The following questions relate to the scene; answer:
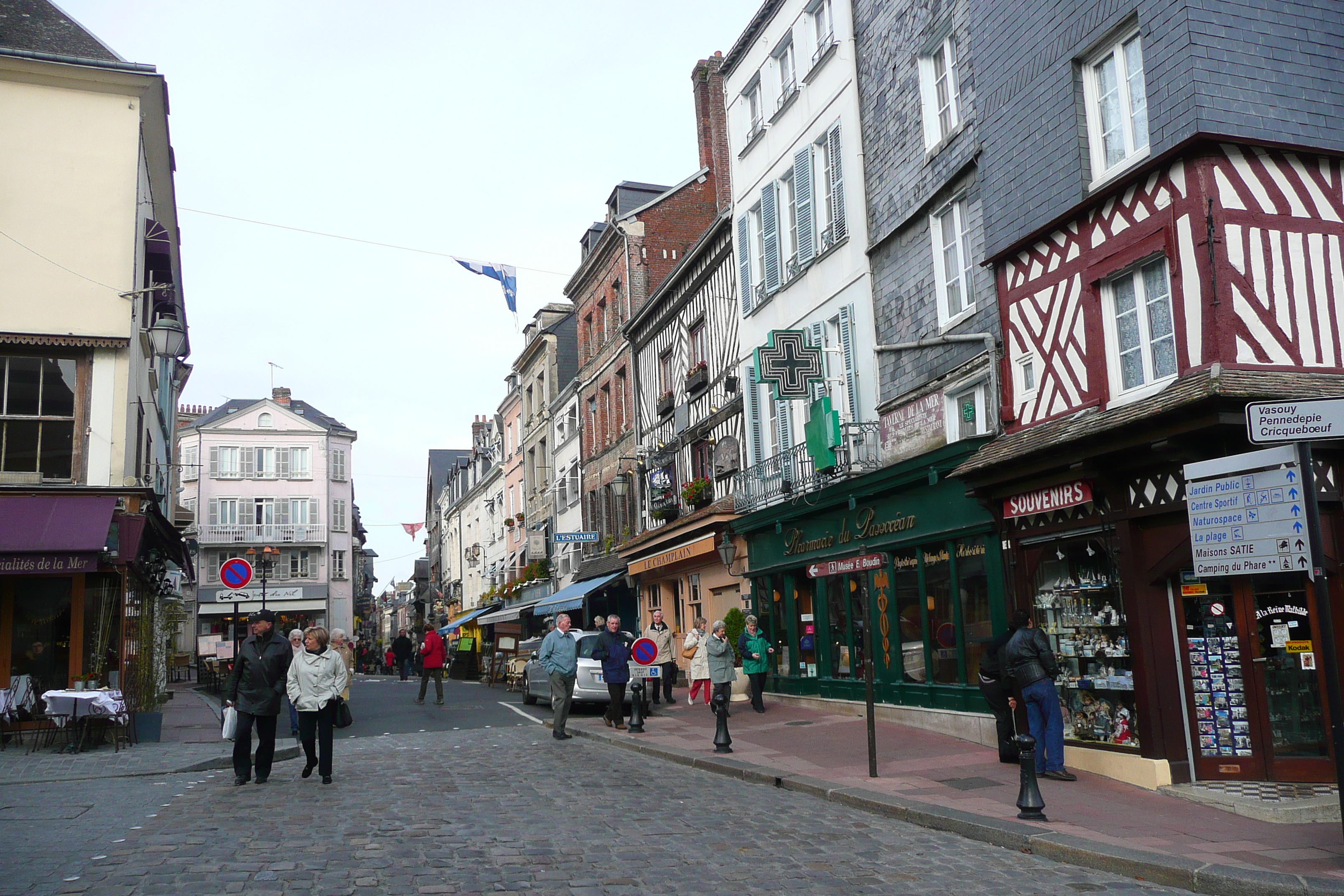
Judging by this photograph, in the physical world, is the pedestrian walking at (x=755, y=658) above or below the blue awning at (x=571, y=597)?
below

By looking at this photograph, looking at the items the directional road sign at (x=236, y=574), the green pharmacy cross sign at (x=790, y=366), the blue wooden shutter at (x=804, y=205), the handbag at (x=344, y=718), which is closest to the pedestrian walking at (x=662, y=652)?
the green pharmacy cross sign at (x=790, y=366)

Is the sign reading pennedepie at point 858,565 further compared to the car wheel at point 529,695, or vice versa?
the car wheel at point 529,695

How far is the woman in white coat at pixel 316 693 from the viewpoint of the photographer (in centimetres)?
1038

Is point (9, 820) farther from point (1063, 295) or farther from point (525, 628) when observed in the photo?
point (525, 628)

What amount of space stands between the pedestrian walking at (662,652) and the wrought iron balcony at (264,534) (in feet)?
124

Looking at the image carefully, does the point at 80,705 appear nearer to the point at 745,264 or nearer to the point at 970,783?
the point at 970,783

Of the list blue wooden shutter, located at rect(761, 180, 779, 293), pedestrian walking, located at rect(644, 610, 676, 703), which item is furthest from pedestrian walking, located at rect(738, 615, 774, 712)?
blue wooden shutter, located at rect(761, 180, 779, 293)

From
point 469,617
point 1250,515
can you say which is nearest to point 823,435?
point 1250,515

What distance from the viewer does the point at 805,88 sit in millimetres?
17781

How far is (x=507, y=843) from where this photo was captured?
7.38 metres

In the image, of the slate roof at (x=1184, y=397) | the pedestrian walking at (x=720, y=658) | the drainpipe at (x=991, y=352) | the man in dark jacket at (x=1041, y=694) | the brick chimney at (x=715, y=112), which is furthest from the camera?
the brick chimney at (x=715, y=112)

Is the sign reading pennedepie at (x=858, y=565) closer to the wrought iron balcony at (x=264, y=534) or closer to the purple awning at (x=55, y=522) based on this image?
the purple awning at (x=55, y=522)

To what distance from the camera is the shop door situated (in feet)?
28.5

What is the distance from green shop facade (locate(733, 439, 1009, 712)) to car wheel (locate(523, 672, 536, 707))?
436 cm
